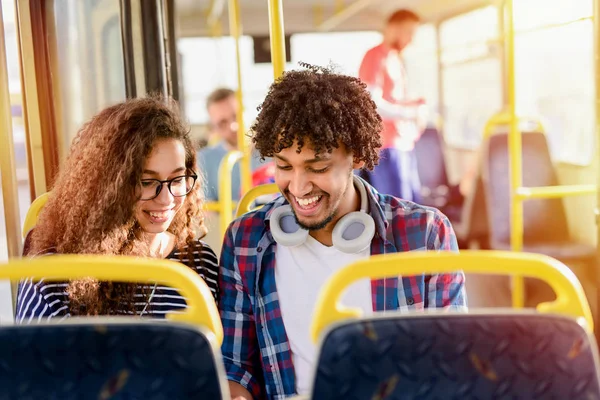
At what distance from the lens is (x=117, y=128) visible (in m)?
1.95

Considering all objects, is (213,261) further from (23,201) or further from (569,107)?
(569,107)

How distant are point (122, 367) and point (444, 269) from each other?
503 mm

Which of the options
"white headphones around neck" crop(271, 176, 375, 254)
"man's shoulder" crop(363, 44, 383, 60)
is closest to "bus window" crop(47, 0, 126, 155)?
"white headphones around neck" crop(271, 176, 375, 254)

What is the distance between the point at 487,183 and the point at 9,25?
356cm

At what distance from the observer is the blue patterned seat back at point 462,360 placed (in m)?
1.09

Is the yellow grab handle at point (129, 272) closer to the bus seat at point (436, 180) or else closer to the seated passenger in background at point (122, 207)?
the seated passenger in background at point (122, 207)

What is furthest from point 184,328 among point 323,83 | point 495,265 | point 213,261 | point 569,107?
point 569,107

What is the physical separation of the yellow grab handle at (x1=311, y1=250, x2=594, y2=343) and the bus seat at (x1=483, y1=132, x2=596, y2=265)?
373 cm

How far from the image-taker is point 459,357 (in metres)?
1.09

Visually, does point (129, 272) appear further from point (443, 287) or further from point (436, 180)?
point (436, 180)

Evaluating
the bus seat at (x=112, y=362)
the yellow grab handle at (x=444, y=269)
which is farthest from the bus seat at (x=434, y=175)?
the bus seat at (x=112, y=362)

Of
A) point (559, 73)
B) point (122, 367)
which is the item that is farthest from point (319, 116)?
point (559, 73)

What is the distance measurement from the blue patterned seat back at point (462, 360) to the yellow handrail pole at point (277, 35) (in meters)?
1.31

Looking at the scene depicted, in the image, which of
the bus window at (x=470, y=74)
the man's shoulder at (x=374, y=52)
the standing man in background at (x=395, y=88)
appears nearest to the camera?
the standing man in background at (x=395, y=88)
